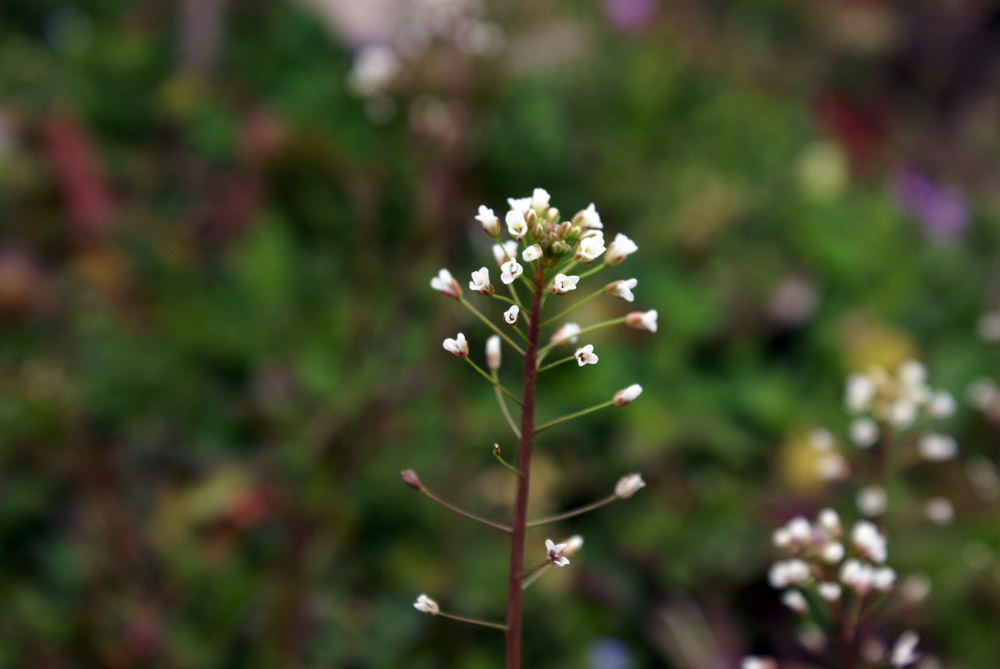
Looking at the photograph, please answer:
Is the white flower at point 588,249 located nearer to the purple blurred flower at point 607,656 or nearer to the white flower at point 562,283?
the white flower at point 562,283

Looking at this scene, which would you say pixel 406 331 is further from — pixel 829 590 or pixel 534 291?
pixel 534 291

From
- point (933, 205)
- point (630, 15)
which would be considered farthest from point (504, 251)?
point (630, 15)

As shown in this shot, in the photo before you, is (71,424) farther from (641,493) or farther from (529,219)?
(529,219)

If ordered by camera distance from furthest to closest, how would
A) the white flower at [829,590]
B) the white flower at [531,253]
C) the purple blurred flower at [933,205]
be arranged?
the purple blurred flower at [933,205] → the white flower at [829,590] → the white flower at [531,253]

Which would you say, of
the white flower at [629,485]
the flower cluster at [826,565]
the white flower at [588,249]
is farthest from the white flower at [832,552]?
the white flower at [588,249]

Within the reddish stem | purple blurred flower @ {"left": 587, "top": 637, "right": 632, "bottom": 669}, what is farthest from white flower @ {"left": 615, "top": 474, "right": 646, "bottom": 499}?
purple blurred flower @ {"left": 587, "top": 637, "right": 632, "bottom": 669}

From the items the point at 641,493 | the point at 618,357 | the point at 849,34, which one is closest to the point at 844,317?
the point at 618,357

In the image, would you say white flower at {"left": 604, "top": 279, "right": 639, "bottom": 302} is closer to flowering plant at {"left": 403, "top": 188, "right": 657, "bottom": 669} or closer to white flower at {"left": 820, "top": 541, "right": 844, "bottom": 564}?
flowering plant at {"left": 403, "top": 188, "right": 657, "bottom": 669}

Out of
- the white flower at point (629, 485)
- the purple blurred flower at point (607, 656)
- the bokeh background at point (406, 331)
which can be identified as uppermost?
the bokeh background at point (406, 331)
